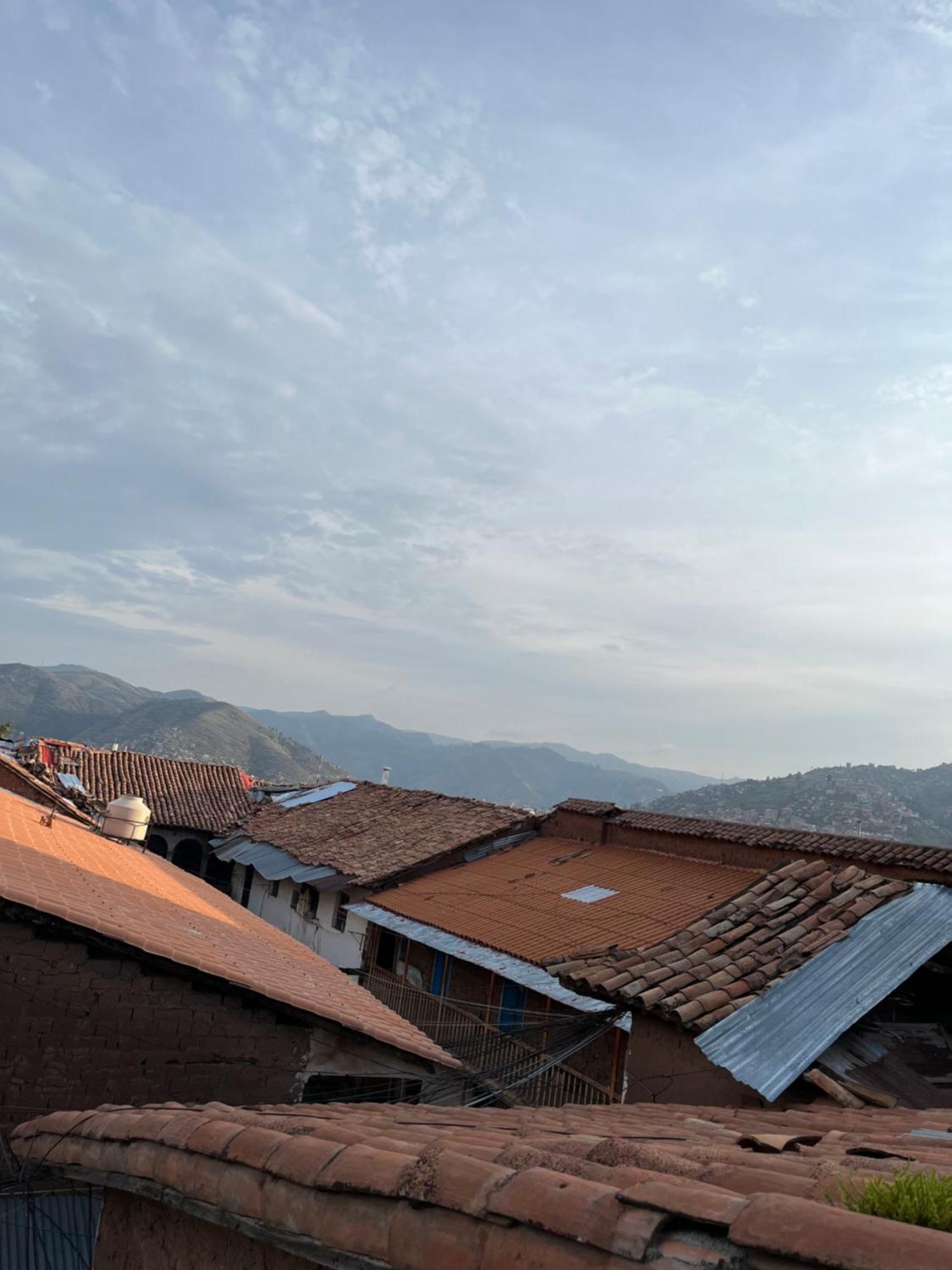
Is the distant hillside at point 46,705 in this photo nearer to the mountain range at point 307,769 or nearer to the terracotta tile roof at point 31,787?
the mountain range at point 307,769

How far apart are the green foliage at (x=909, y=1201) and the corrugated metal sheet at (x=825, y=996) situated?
19.4 ft

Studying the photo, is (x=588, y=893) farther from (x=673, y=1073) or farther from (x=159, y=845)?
(x=159, y=845)

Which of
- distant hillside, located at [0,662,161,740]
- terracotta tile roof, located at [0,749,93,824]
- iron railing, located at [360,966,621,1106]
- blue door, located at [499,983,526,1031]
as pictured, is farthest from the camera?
distant hillside, located at [0,662,161,740]

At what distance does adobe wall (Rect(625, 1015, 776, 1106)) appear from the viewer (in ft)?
27.7

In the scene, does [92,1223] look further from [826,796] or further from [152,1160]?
[826,796]

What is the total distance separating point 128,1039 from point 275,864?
19.0 metres

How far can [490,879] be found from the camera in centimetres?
1894

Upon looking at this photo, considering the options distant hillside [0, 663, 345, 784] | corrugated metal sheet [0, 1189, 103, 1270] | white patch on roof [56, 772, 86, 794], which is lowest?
distant hillside [0, 663, 345, 784]

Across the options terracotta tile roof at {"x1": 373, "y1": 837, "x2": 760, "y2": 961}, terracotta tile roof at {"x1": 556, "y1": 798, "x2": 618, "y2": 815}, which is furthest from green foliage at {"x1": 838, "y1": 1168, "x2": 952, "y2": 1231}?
terracotta tile roof at {"x1": 556, "y1": 798, "x2": 618, "y2": 815}

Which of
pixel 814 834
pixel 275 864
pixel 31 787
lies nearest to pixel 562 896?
pixel 814 834

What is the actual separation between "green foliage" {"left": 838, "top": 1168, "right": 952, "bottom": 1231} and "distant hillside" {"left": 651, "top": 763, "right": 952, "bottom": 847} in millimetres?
59244

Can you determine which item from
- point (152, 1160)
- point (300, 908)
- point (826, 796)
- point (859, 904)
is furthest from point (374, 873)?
point (826, 796)

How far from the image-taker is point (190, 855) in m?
34.2

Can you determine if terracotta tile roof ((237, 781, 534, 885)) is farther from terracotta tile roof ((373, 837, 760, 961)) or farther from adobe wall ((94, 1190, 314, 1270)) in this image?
adobe wall ((94, 1190, 314, 1270))
